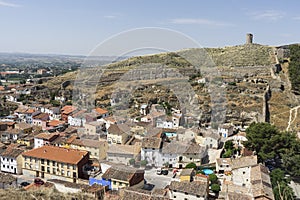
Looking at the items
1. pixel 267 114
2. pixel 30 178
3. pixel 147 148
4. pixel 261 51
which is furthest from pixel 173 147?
pixel 261 51

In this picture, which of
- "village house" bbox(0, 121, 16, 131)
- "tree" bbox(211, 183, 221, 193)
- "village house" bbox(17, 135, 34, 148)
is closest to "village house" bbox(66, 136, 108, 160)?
"village house" bbox(17, 135, 34, 148)

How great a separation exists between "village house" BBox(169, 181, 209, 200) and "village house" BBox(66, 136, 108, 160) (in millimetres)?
5537

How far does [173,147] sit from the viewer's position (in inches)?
572

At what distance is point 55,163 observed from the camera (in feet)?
43.3

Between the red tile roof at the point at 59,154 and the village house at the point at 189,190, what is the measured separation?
191 inches

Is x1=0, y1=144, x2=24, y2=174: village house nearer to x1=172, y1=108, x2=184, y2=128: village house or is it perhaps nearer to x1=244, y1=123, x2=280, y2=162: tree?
x1=172, y1=108, x2=184, y2=128: village house

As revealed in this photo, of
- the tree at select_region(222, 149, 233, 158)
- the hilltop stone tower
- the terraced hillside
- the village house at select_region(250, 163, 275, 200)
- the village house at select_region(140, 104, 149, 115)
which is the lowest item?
the tree at select_region(222, 149, 233, 158)

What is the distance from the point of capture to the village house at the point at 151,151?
14.2 metres

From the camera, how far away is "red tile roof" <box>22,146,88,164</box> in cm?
1307

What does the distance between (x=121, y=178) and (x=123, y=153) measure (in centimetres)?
269

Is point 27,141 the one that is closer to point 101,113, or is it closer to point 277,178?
point 101,113

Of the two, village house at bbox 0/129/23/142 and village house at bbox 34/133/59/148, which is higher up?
village house at bbox 34/133/59/148

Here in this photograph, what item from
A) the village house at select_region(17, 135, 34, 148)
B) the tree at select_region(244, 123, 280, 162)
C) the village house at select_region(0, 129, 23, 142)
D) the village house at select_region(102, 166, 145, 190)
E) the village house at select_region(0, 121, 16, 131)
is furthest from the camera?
the village house at select_region(0, 121, 16, 131)

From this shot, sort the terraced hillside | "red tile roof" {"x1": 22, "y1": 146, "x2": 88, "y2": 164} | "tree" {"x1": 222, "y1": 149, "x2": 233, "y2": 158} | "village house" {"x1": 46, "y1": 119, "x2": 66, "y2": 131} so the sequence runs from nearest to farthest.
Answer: "red tile roof" {"x1": 22, "y1": 146, "x2": 88, "y2": 164} → "tree" {"x1": 222, "y1": 149, "x2": 233, "y2": 158} → "village house" {"x1": 46, "y1": 119, "x2": 66, "y2": 131} → the terraced hillside
